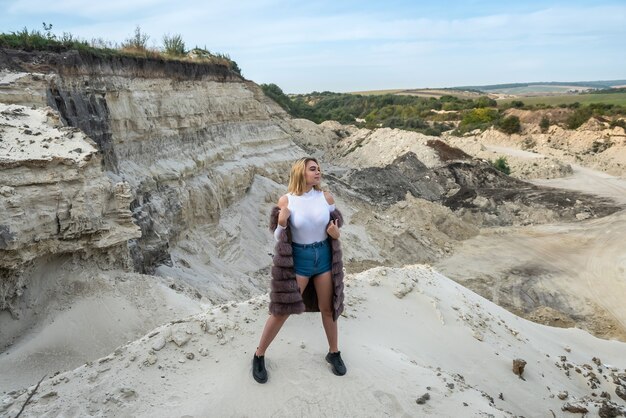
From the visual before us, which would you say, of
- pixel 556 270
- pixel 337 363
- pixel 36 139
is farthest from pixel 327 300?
pixel 556 270

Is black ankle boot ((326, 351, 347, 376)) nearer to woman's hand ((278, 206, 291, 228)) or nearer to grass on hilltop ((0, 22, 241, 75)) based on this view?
woman's hand ((278, 206, 291, 228))

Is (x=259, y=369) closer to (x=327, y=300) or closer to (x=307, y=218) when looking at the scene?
(x=327, y=300)

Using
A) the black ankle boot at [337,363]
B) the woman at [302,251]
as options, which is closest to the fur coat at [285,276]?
the woman at [302,251]

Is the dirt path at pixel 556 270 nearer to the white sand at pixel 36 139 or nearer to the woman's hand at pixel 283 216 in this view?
the woman's hand at pixel 283 216

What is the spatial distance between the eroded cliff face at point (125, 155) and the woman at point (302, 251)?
343 cm

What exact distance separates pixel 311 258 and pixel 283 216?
1.33 feet

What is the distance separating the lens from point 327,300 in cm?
388

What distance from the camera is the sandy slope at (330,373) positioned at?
3.61m

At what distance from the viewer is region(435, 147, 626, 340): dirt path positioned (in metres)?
12.1

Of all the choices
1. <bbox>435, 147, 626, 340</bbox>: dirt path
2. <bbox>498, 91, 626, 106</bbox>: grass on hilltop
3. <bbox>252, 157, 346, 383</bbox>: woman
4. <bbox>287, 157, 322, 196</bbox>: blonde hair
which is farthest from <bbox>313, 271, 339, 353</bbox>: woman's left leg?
<bbox>498, 91, 626, 106</bbox>: grass on hilltop

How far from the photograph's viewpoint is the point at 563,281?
1407 centimetres

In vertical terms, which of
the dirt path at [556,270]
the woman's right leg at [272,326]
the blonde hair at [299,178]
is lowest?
the dirt path at [556,270]

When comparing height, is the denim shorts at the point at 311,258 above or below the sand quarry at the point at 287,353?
above

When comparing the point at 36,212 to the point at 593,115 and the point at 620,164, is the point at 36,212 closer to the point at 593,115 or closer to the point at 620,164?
the point at 620,164
